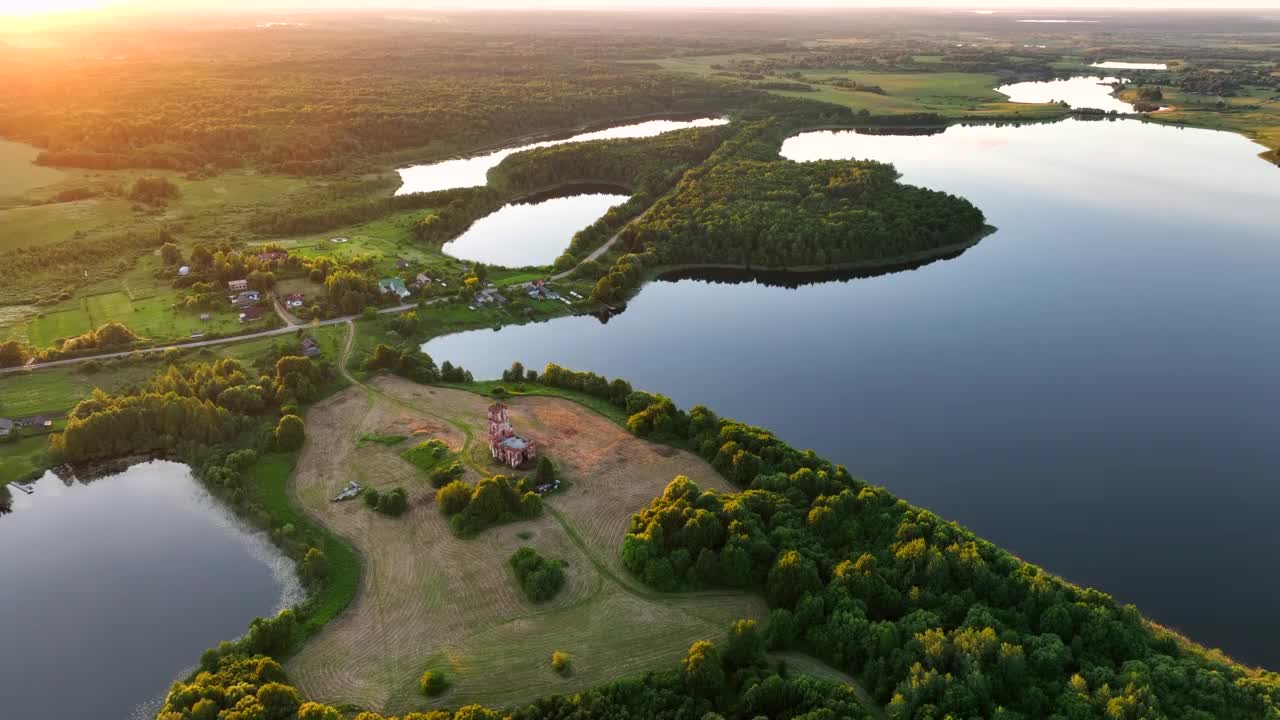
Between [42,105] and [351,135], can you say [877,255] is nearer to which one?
[351,135]

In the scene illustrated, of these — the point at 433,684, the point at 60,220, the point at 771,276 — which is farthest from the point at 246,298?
the point at 771,276

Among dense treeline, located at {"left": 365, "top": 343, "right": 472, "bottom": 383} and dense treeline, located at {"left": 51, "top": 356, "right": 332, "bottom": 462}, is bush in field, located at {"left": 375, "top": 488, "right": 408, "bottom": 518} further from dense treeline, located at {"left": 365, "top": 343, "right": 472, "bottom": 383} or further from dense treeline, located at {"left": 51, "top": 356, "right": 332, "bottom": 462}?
dense treeline, located at {"left": 365, "top": 343, "right": 472, "bottom": 383}

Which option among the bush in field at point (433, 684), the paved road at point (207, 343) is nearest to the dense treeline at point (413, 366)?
the paved road at point (207, 343)

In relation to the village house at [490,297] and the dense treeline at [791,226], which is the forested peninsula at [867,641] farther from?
the dense treeline at [791,226]

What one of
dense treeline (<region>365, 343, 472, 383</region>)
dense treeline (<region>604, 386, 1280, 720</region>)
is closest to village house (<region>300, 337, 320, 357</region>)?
dense treeline (<region>365, 343, 472, 383</region>)

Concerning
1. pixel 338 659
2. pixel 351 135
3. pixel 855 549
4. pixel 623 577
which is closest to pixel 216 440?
pixel 338 659
